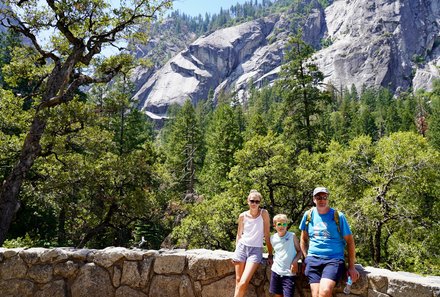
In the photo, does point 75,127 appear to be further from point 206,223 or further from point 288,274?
point 288,274

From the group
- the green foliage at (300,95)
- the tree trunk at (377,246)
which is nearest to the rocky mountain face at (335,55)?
the green foliage at (300,95)

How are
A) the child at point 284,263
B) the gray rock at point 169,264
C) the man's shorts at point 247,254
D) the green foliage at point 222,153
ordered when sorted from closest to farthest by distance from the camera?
the child at point 284,263 < the man's shorts at point 247,254 < the gray rock at point 169,264 < the green foliage at point 222,153

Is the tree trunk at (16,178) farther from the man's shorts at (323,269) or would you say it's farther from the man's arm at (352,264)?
the man's arm at (352,264)

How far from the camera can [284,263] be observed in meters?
3.68

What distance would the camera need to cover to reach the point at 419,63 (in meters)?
128

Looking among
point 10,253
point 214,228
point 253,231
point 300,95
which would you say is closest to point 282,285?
point 253,231

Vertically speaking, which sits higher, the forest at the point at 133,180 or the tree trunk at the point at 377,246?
the forest at the point at 133,180

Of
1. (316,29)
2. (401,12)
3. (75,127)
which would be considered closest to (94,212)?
(75,127)

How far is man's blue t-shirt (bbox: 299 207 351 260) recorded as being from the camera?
3.51m

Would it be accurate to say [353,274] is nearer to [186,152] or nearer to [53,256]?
[53,256]

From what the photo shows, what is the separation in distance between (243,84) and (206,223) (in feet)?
417

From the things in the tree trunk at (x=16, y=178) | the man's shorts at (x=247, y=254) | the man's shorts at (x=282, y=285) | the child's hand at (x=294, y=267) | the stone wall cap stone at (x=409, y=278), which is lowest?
the man's shorts at (x=282, y=285)

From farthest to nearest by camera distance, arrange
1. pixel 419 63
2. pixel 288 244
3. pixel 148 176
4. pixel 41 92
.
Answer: pixel 419 63 < pixel 148 176 < pixel 41 92 < pixel 288 244

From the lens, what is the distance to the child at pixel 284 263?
362cm
